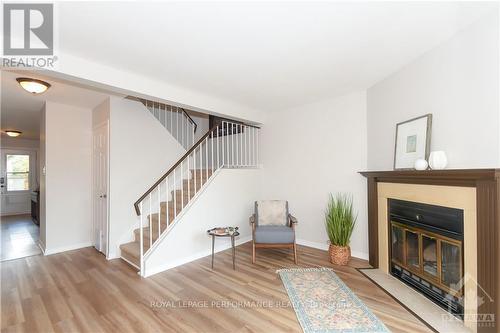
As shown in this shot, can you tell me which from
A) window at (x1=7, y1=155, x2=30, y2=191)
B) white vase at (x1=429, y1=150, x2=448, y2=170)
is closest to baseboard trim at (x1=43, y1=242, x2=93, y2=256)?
white vase at (x1=429, y1=150, x2=448, y2=170)

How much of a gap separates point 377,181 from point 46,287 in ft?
14.9

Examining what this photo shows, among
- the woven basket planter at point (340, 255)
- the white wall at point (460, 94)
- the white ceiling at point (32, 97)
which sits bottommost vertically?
the woven basket planter at point (340, 255)

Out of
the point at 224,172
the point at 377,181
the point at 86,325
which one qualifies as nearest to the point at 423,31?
the point at 377,181

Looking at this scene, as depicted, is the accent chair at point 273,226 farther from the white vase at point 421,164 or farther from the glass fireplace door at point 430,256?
the white vase at point 421,164

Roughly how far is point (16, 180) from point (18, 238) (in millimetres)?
4389

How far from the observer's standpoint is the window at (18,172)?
7.60 metres

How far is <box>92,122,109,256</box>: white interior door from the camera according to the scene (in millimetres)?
3806

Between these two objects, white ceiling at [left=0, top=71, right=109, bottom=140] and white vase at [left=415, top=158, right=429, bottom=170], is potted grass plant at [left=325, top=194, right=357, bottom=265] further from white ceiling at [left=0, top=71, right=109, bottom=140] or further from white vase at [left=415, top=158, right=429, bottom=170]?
white ceiling at [left=0, top=71, right=109, bottom=140]

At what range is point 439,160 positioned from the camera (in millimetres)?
2178

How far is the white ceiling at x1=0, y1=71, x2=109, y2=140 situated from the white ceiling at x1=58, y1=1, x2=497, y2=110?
4.39 feet

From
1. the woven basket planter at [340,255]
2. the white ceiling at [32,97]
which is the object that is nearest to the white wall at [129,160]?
the white ceiling at [32,97]

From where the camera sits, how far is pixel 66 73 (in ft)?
7.48

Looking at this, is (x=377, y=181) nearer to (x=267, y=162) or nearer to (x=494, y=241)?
(x=494, y=241)

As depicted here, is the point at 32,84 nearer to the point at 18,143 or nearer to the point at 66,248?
the point at 66,248
